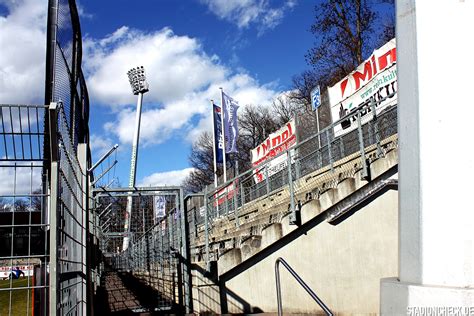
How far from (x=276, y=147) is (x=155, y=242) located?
11723 millimetres

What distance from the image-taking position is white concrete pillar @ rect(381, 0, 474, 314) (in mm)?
3443

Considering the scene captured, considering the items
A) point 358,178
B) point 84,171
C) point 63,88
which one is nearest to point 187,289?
point 358,178

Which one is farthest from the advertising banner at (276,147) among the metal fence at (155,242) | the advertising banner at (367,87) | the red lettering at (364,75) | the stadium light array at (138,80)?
the stadium light array at (138,80)

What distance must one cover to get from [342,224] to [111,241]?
9.73 meters

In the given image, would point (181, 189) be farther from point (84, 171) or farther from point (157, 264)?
point (84, 171)

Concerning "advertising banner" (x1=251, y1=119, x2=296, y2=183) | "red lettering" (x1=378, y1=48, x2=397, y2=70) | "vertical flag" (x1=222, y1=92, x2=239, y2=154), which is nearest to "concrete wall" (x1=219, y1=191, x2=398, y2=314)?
"red lettering" (x1=378, y1=48, x2=397, y2=70)

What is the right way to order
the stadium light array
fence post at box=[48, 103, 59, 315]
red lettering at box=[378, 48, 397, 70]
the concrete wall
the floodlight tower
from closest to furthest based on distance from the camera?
fence post at box=[48, 103, 59, 315] < the concrete wall < red lettering at box=[378, 48, 397, 70] < the floodlight tower < the stadium light array

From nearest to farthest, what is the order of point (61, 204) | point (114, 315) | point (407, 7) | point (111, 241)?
1. point (61, 204)
2. point (407, 7)
3. point (114, 315)
4. point (111, 241)

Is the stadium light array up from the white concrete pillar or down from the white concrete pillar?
up

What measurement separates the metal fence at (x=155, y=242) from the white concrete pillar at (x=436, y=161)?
6.20m

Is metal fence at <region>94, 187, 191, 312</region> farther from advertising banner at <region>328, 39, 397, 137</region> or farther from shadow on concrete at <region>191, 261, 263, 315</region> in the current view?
advertising banner at <region>328, 39, 397, 137</region>

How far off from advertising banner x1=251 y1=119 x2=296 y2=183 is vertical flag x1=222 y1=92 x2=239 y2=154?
1.51 m

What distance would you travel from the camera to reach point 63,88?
4258 mm

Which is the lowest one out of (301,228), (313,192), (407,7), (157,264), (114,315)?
(114,315)
